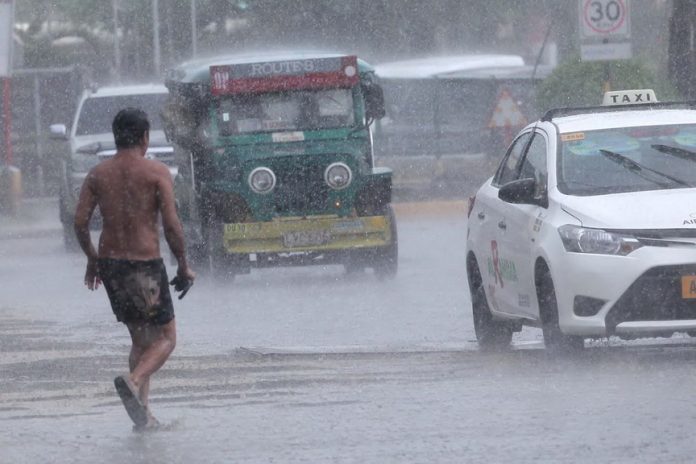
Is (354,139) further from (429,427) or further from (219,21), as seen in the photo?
(219,21)

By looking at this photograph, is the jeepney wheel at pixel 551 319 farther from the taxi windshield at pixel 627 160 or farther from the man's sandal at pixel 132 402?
the man's sandal at pixel 132 402

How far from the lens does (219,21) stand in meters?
52.1

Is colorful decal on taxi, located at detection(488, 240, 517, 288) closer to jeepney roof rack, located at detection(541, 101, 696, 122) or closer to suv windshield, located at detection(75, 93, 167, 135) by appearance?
jeepney roof rack, located at detection(541, 101, 696, 122)

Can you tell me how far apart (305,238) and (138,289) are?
32.4 ft

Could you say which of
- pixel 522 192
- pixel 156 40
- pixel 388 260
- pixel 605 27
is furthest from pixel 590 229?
pixel 156 40

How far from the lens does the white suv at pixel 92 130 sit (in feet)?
80.5

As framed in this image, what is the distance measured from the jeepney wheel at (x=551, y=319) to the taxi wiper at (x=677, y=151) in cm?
118

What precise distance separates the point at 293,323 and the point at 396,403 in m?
5.30

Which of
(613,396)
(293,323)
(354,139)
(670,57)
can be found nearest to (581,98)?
(670,57)

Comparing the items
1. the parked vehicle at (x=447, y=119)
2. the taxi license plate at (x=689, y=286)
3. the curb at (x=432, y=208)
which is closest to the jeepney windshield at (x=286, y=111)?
the taxi license plate at (x=689, y=286)

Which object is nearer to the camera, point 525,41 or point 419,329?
point 419,329

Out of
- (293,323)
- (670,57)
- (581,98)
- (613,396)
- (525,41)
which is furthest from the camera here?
A: (525,41)

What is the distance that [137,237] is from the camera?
353 inches

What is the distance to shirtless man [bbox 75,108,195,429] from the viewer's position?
8930 mm
